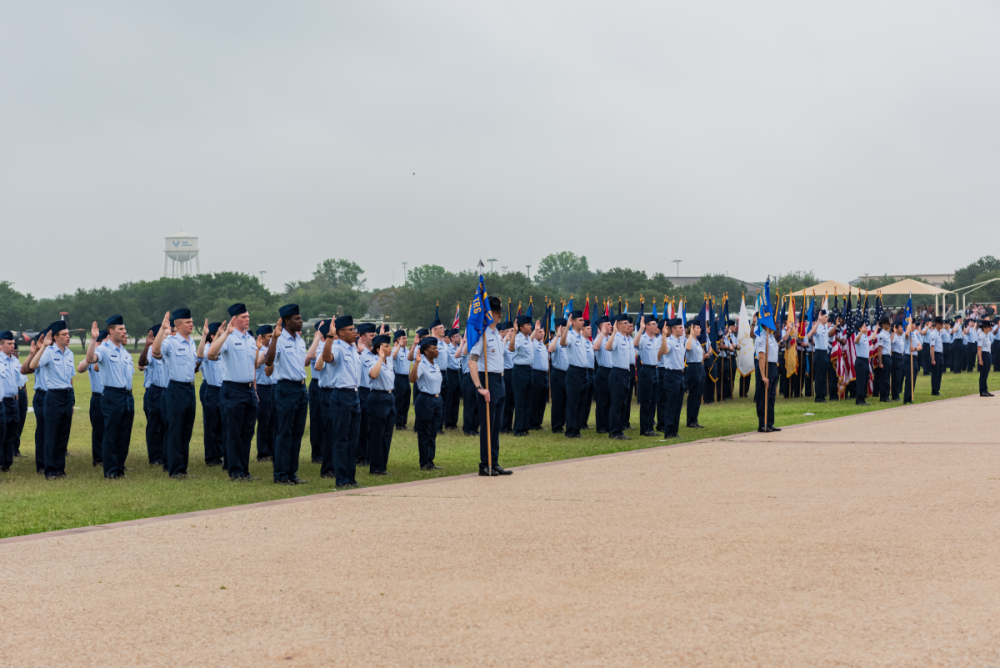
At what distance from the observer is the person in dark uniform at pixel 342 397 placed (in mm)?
9703

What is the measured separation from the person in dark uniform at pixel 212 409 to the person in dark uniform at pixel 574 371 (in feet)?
17.7

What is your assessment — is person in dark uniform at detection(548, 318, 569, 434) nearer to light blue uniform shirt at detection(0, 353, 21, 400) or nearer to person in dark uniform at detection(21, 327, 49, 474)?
person in dark uniform at detection(21, 327, 49, 474)

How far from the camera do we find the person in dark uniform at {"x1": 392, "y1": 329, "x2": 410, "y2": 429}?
15484mm

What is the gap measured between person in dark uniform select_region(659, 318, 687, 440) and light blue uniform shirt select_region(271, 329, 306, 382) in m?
6.31

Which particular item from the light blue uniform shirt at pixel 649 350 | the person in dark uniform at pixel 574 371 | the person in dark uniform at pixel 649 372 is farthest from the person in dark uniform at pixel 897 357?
the person in dark uniform at pixel 574 371

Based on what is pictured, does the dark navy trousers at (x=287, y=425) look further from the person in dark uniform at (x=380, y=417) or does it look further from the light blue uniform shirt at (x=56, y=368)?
the light blue uniform shirt at (x=56, y=368)

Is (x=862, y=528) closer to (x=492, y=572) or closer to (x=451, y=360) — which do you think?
(x=492, y=572)

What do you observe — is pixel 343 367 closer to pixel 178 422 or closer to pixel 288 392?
pixel 288 392

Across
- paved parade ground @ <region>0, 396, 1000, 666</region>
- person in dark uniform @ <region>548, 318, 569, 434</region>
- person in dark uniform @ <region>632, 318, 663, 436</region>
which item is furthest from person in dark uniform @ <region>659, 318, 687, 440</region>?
paved parade ground @ <region>0, 396, 1000, 666</region>

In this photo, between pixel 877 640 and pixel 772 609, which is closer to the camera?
pixel 877 640

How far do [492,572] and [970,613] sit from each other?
274 centimetres

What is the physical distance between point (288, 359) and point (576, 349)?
5.98 m

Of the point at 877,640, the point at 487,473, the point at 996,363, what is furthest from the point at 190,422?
the point at 996,363

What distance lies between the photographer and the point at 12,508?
870 centimetres
